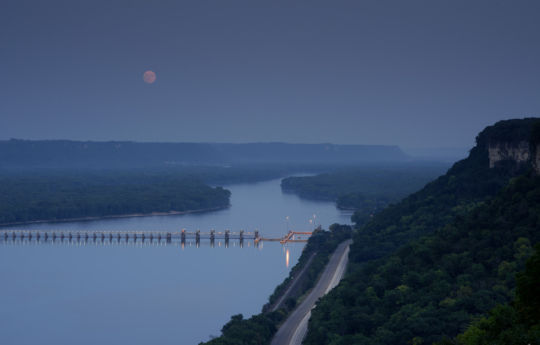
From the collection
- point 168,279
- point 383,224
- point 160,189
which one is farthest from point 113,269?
point 160,189

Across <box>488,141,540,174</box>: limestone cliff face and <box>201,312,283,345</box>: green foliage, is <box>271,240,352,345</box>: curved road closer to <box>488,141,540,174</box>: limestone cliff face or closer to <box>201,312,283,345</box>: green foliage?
Answer: <box>201,312,283,345</box>: green foliage

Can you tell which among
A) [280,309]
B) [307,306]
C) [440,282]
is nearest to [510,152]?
[307,306]

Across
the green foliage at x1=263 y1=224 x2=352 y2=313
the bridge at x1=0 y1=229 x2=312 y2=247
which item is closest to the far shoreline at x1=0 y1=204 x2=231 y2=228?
the bridge at x1=0 y1=229 x2=312 y2=247

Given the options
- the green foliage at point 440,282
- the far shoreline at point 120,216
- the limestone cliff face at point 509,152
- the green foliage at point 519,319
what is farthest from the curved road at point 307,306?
the far shoreline at point 120,216

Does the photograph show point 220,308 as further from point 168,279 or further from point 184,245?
point 184,245

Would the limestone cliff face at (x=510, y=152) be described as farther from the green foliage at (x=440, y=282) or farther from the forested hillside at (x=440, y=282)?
the forested hillside at (x=440, y=282)
